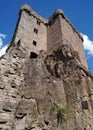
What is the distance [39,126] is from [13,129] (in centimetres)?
163

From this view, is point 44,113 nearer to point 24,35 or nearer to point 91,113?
point 91,113

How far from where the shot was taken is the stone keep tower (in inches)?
766

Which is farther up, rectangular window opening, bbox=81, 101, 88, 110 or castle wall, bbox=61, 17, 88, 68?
castle wall, bbox=61, 17, 88, 68

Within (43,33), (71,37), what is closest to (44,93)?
(71,37)

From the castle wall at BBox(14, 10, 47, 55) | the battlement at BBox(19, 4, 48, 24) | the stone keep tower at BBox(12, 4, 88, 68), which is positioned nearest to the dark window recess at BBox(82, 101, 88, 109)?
the stone keep tower at BBox(12, 4, 88, 68)

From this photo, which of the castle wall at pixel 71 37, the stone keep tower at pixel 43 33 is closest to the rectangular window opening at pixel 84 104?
the stone keep tower at pixel 43 33

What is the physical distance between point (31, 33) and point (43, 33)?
7.31 feet

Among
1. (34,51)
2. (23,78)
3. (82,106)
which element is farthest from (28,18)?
(82,106)

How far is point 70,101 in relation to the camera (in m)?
13.6

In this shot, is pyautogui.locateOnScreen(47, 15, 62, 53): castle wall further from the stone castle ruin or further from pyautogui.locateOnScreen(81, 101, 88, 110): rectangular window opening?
pyautogui.locateOnScreen(81, 101, 88, 110): rectangular window opening

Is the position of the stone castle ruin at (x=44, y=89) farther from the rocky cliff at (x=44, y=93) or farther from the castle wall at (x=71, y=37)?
Result: the castle wall at (x=71, y=37)

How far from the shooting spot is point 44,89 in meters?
13.8

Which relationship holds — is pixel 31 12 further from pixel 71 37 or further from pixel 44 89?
pixel 44 89

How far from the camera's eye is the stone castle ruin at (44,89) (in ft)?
38.6
